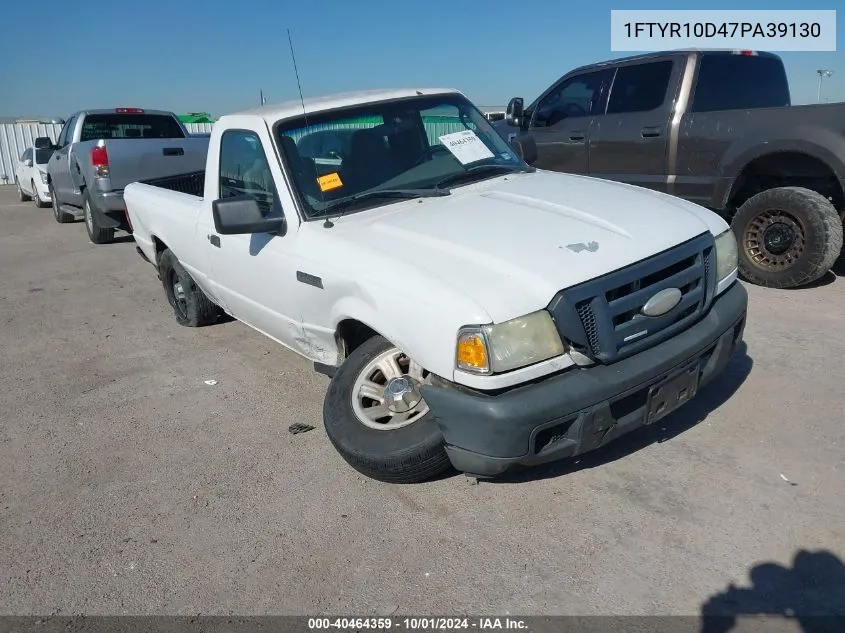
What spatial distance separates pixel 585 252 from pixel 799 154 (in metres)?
3.85

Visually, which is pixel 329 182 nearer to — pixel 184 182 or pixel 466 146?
pixel 466 146

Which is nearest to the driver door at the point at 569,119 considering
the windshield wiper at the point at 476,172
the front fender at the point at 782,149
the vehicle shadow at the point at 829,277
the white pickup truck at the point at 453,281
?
the front fender at the point at 782,149

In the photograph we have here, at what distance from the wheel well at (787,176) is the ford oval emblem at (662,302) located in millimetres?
3477

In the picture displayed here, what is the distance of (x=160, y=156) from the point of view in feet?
30.3

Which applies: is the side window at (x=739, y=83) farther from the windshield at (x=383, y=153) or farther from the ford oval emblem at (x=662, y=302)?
the ford oval emblem at (x=662, y=302)

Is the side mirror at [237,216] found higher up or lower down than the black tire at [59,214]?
higher up

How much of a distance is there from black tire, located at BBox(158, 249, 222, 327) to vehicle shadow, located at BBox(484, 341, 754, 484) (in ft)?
10.7

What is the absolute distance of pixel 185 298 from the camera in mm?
5715

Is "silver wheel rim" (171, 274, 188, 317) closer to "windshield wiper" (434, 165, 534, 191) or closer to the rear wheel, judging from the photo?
→ "windshield wiper" (434, 165, 534, 191)

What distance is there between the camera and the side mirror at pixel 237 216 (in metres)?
3.43

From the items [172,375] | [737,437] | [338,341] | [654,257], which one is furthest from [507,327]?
[172,375]

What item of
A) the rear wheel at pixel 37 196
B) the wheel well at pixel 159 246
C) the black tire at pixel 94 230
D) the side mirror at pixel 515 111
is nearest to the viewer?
the wheel well at pixel 159 246

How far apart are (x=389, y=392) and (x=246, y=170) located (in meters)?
1.77

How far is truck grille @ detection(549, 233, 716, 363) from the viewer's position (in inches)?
107
